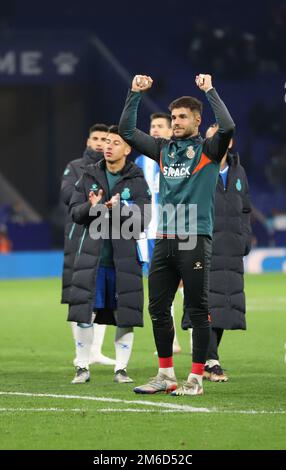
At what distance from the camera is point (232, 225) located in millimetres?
10016

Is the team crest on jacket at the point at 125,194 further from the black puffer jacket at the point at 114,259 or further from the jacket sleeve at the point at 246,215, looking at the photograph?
the jacket sleeve at the point at 246,215

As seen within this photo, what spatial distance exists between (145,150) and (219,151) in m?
0.58

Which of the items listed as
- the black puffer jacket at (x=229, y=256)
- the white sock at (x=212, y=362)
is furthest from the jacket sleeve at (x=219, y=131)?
the white sock at (x=212, y=362)

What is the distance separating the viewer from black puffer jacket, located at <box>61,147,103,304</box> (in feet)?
35.3

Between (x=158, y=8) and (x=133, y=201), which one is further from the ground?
(x=158, y=8)

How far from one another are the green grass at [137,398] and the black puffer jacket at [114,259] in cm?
55

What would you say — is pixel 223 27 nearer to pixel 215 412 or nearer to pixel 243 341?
pixel 243 341

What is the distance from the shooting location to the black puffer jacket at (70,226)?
35.3 ft

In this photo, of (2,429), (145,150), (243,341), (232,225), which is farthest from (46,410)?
(243,341)

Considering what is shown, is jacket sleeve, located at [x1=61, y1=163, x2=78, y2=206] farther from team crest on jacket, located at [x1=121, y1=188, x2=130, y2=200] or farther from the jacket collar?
team crest on jacket, located at [x1=121, y1=188, x2=130, y2=200]

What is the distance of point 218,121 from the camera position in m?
8.41

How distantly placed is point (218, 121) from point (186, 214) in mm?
700
